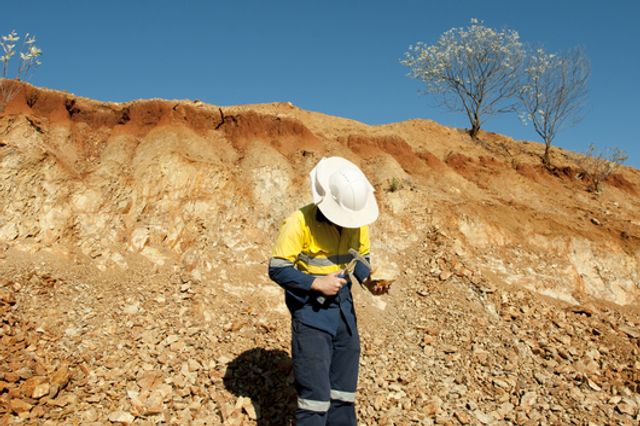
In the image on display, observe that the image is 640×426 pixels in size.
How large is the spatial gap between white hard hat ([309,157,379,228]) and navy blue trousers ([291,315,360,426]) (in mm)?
878

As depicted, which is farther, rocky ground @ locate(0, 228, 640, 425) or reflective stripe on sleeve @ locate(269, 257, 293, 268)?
rocky ground @ locate(0, 228, 640, 425)

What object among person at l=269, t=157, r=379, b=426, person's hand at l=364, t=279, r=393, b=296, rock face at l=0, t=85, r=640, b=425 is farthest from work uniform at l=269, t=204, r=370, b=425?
rock face at l=0, t=85, r=640, b=425

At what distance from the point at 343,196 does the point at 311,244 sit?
0.47 metres

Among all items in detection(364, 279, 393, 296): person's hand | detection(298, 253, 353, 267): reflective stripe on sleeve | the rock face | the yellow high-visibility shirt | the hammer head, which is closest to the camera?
the yellow high-visibility shirt

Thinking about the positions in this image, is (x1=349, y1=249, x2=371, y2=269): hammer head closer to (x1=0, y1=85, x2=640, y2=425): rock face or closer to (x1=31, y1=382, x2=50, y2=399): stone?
(x1=0, y1=85, x2=640, y2=425): rock face

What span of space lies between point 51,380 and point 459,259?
22.3ft

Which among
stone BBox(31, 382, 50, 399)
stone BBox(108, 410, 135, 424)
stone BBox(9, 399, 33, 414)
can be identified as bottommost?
stone BBox(108, 410, 135, 424)

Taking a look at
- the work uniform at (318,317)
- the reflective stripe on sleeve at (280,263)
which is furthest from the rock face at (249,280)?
the reflective stripe on sleeve at (280,263)

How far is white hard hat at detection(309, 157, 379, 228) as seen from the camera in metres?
3.35

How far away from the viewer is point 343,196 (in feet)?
11.0

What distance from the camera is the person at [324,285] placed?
129 inches

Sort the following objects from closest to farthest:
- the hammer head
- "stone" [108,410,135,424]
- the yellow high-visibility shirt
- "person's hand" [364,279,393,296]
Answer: the yellow high-visibility shirt → the hammer head → "person's hand" [364,279,393,296] → "stone" [108,410,135,424]

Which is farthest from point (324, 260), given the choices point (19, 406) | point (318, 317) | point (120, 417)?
point (19, 406)

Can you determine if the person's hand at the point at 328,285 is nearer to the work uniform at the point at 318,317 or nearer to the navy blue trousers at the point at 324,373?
the work uniform at the point at 318,317
